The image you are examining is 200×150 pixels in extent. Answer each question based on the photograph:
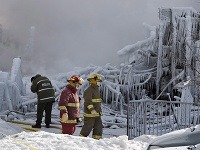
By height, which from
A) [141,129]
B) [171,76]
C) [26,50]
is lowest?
[141,129]

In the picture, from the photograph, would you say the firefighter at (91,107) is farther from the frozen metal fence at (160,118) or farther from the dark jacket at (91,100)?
the frozen metal fence at (160,118)

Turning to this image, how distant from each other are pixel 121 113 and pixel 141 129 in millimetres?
4742

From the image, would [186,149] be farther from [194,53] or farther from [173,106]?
[194,53]

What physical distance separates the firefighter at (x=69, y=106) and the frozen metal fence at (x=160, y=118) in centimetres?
178

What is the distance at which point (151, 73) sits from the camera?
17641 mm

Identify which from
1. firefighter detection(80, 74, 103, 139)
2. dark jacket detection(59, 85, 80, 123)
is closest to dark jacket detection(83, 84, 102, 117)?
firefighter detection(80, 74, 103, 139)

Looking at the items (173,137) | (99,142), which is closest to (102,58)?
(99,142)

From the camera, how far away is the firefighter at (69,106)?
31.2 feet

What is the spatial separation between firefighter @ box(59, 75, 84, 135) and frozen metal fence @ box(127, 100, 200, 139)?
70.0 inches

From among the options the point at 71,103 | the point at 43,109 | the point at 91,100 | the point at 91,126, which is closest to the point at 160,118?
the point at 91,126

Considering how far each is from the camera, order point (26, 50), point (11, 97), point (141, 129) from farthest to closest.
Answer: point (26, 50)
point (11, 97)
point (141, 129)

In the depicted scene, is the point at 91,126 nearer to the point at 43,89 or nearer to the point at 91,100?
the point at 91,100

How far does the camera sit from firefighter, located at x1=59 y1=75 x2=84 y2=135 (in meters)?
9.52

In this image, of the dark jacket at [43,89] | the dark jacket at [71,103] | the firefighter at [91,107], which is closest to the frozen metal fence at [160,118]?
the firefighter at [91,107]
